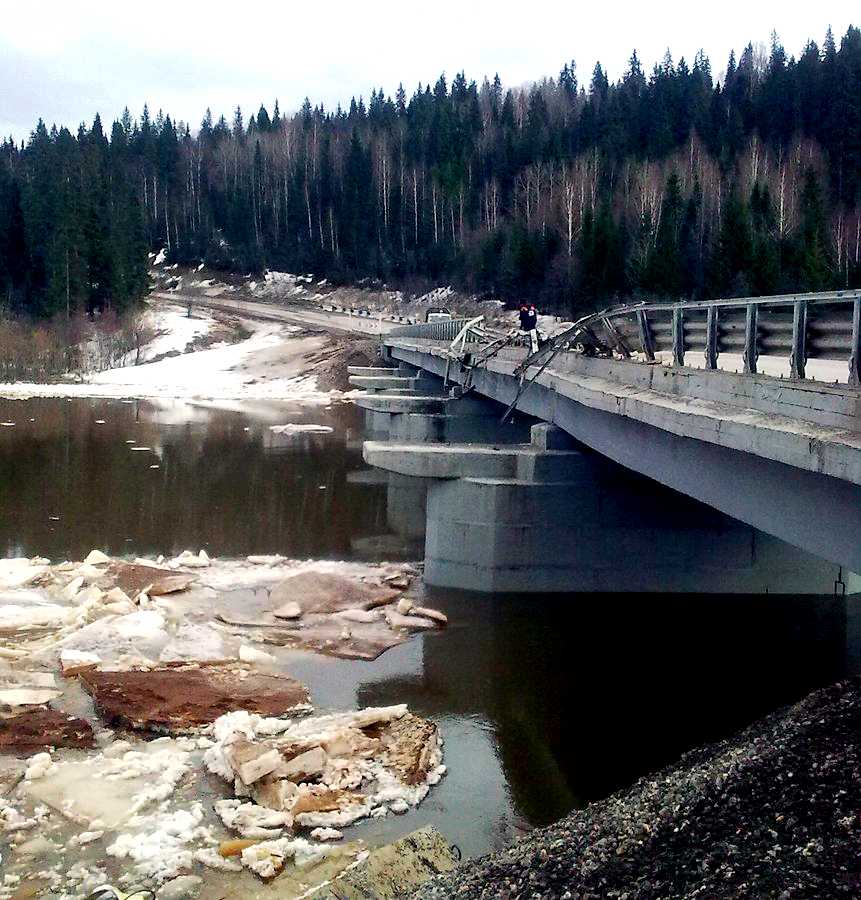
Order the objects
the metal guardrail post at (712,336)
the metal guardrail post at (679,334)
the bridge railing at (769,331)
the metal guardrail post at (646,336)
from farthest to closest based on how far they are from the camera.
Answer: the metal guardrail post at (646,336), the metal guardrail post at (679,334), the metal guardrail post at (712,336), the bridge railing at (769,331)

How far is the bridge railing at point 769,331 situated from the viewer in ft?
27.7

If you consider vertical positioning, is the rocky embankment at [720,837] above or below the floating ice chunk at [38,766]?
above

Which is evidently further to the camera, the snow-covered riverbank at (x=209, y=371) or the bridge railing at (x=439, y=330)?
the snow-covered riverbank at (x=209, y=371)

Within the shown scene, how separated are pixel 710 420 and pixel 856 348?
2.15 m

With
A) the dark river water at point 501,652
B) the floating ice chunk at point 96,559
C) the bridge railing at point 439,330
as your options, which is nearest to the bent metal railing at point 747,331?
the dark river water at point 501,652

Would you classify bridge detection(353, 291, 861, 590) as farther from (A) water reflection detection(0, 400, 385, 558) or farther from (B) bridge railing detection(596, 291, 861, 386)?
(A) water reflection detection(0, 400, 385, 558)

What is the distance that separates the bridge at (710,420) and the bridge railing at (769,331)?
0.02 meters

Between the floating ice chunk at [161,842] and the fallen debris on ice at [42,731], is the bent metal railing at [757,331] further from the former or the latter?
the fallen debris on ice at [42,731]

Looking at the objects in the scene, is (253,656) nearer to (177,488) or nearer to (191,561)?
(191,561)

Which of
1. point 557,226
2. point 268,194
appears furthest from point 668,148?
point 268,194

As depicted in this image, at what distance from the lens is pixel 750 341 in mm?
10086

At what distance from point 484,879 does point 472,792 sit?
2.77 m

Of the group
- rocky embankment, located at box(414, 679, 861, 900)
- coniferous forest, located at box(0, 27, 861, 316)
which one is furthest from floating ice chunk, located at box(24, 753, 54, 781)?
coniferous forest, located at box(0, 27, 861, 316)

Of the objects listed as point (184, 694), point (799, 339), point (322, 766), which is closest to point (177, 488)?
point (184, 694)
